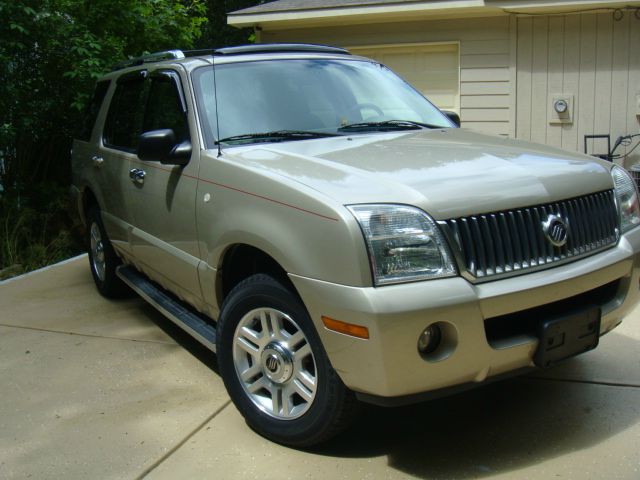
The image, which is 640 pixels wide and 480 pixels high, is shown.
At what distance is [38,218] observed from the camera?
8.90m

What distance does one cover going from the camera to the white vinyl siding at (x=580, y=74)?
9750 mm


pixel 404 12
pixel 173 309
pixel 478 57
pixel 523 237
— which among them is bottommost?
pixel 173 309

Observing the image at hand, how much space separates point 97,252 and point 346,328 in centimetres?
384

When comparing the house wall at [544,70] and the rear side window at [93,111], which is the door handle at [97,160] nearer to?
the rear side window at [93,111]

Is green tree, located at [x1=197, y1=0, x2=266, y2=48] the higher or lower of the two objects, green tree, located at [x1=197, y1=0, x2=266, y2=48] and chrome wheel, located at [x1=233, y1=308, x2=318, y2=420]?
the higher

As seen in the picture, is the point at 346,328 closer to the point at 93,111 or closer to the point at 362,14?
the point at 93,111

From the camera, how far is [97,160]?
5645 millimetres

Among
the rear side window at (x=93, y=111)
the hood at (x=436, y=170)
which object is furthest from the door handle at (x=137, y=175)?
the rear side window at (x=93, y=111)

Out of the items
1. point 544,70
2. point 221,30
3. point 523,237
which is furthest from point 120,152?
point 221,30

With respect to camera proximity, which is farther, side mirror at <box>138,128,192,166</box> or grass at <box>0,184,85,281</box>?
grass at <box>0,184,85,281</box>

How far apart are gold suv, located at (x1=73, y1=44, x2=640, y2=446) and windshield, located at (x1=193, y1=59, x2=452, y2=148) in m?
0.01

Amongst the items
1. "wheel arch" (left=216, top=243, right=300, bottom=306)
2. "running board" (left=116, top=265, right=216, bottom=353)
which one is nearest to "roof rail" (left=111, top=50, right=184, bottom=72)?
"running board" (left=116, top=265, right=216, bottom=353)

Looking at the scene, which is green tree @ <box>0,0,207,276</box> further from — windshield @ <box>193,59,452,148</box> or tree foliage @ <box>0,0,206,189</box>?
windshield @ <box>193,59,452,148</box>

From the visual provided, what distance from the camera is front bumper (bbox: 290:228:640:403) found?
9.12 ft
